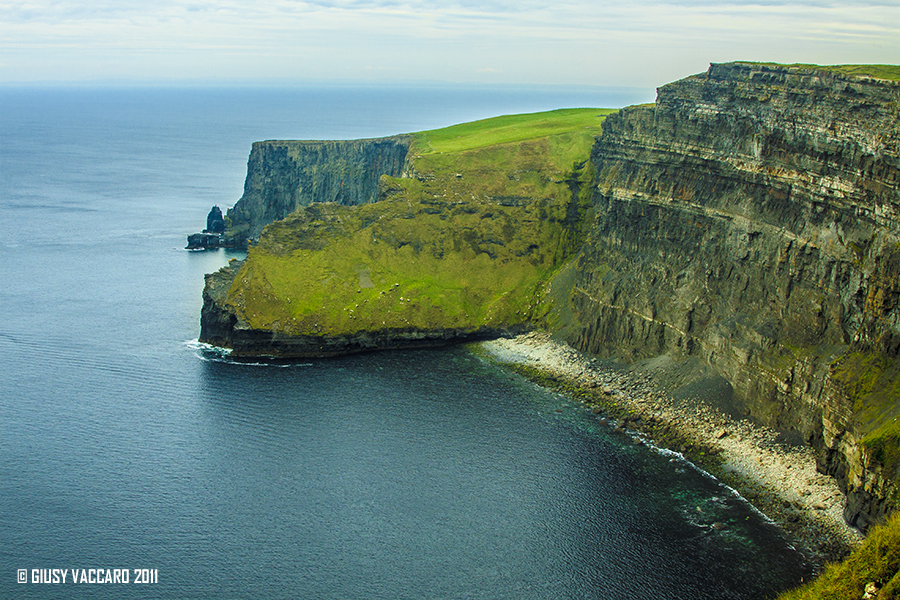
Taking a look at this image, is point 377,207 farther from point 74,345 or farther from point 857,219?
point 857,219

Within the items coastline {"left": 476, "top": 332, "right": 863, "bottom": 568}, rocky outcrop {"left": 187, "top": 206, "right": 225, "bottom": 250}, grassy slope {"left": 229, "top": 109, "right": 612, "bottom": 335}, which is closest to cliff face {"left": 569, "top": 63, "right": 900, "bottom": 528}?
coastline {"left": 476, "top": 332, "right": 863, "bottom": 568}

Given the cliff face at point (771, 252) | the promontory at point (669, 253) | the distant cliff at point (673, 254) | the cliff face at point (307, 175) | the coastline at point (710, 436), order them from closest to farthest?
the coastline at point (710, 436) < the cliff face at point (771, 252) < the distant cliff at point (673, 254) < the promontory at point (669, 253) < the cliff face at point (307, 175)

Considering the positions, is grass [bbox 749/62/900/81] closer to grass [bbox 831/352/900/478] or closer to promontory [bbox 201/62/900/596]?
promontory [bbox 201/62/900/596]

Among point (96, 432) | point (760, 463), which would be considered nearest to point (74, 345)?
point (96, 432)

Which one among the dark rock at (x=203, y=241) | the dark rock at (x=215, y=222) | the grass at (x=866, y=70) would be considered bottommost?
the dark rock at (x=203, y=241)

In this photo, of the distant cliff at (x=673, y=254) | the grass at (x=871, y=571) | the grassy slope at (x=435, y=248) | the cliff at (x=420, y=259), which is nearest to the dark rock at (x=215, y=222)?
the distant cliff at (x=673, y=254)

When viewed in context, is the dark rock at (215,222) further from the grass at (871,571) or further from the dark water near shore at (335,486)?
the grass at (871,571)
